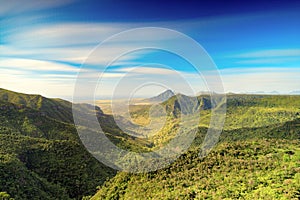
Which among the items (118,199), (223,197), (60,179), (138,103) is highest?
(138,103)

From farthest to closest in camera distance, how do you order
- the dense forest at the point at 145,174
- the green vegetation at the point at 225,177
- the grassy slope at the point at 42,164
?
the grassy slope at the point at 42,164 < the dense forest at the point at 145,174 < the green vegetation at the point at 225,177

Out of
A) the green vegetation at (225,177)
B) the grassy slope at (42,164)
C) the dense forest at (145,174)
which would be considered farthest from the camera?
the grassy slope at (42,164)

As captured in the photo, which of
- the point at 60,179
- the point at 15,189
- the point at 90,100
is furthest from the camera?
the point at 60,179

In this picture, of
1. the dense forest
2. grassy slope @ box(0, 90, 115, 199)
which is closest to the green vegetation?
the dense forest

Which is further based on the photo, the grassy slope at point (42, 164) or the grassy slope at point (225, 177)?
the grassy slope at point (42, 164)

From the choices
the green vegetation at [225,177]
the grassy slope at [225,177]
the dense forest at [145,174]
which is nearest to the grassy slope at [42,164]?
the dense forest at [145,174]

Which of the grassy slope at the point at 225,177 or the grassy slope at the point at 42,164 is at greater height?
the grassy slope at the point at 225,177

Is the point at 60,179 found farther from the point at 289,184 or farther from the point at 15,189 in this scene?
Answer: the point at 289,184

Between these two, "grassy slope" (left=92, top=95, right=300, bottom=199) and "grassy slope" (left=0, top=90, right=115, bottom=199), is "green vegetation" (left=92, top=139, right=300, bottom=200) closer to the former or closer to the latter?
"grassy slope" (left=92, top=95, right=300, bottom=199)

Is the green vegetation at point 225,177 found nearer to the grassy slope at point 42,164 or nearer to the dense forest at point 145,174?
the dense forest at point 145,174

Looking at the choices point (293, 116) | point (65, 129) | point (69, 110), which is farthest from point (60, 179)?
point (293, 116)

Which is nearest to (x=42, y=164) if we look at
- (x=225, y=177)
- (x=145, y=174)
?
(x=145, y=174)
